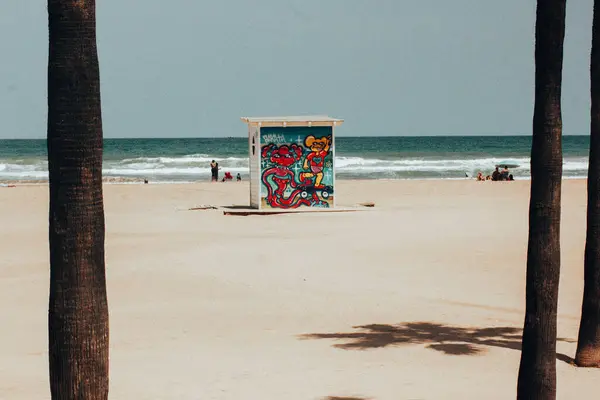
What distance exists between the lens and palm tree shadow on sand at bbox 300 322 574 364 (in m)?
10.2

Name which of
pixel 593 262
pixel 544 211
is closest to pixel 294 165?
pixel 593 262

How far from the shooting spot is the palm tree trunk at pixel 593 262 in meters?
8.92

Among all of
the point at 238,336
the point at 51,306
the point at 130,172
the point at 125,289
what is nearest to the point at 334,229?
the point at 125,289

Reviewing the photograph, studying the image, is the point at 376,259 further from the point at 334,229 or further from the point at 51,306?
the point at 51,306

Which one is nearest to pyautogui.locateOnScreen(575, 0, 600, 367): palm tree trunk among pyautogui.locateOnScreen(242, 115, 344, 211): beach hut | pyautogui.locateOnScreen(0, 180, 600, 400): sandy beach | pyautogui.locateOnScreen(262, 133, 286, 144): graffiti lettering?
pyautogui.locateOnScreen(0, 180, 600, 400): sandy beach

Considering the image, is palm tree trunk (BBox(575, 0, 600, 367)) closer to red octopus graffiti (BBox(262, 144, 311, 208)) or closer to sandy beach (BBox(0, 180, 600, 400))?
sandy beach (BBox(0, 180, 600, 400))

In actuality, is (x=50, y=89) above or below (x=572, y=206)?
above

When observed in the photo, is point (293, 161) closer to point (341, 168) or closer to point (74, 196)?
point (74, 196)

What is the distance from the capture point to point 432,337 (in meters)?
10.7

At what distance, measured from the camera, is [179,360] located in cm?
969

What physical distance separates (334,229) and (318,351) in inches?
477

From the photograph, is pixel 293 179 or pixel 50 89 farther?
pixel 293 179

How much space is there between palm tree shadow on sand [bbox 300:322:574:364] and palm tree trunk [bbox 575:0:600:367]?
1.09m

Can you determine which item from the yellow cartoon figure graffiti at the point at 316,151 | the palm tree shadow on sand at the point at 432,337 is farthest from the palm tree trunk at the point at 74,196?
the yellow cartoon figure graffiti at the point at 316,151
